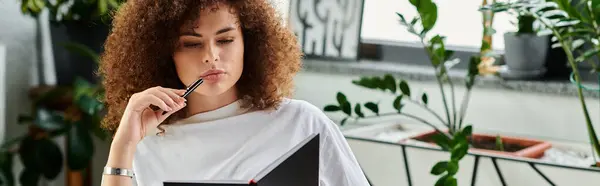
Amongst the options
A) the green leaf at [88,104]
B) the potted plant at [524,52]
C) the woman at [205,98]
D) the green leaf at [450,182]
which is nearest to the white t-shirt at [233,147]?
the woman at [205,98]

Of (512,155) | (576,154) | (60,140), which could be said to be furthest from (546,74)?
(60,140)

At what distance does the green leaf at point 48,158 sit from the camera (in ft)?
7.80

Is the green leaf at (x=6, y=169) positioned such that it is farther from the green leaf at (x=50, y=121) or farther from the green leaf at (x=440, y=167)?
the green leaf at (x=440, y=167)

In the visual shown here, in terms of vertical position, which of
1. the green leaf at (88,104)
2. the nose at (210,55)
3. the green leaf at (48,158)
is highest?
the nose at (210,55)

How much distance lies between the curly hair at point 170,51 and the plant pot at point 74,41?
4.30ft

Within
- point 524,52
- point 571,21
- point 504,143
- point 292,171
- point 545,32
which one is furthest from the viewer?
point 524,52

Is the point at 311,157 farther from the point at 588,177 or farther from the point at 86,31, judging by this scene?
the point at 86,31

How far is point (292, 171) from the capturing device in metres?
Result: 0.90

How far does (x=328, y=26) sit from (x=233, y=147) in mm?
1356

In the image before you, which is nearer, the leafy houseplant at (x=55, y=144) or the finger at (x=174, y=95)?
the finger at (x=174, y=95)

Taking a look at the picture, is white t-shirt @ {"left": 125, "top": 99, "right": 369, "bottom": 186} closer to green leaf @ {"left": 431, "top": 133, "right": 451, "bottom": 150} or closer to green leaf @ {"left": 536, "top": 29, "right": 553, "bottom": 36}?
green leaf @ {"left": 431, "top": 133, "right": 451, "bottom": 150}

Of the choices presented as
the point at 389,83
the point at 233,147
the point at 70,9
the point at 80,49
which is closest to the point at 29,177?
the point at 80,49

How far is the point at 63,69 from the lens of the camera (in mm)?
2518

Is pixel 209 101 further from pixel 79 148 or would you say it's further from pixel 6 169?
pixel 6 169
